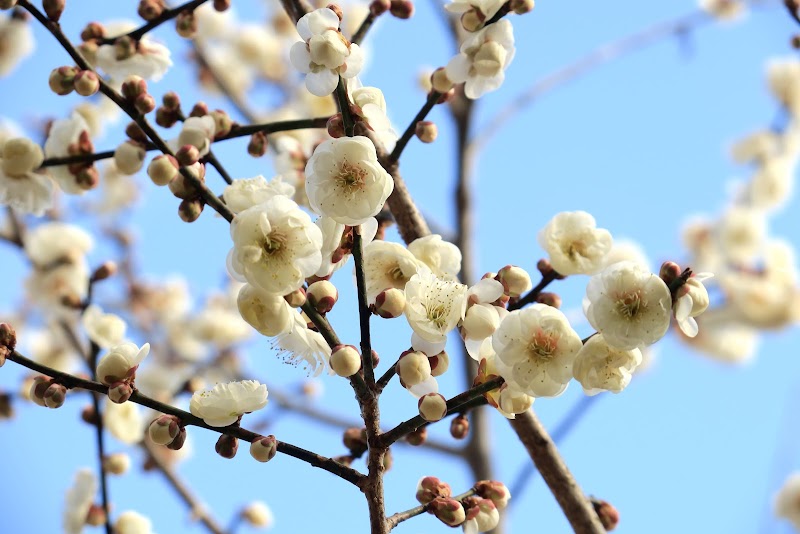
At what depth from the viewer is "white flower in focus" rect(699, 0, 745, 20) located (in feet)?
19.5

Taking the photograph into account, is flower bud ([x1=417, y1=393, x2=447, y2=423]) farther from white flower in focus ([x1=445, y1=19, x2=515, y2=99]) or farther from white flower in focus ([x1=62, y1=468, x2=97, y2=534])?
white flower in focus ([x1=62, y1=468, x2=97, y2=534])

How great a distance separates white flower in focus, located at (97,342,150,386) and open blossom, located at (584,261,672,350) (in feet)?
1.78

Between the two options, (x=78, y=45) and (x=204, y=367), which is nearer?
(x=78, y=45)

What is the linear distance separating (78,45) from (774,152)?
536 cm

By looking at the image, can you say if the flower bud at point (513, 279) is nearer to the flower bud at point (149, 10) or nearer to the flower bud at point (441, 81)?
the flower bud at point (441, 81)

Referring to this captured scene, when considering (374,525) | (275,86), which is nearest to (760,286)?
(275,86)

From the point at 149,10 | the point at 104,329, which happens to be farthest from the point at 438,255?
the point at 104,329

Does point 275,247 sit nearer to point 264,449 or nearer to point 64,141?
point 264,449

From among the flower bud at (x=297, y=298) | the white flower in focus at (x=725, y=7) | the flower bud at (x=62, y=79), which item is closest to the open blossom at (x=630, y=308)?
the flower bud at (x=297, y=298)

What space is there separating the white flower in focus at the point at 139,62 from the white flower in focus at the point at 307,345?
2.33 ft

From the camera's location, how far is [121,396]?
98cm

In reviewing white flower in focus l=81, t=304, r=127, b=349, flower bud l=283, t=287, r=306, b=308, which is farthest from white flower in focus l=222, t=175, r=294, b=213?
white flower in focus l=81, t=304, r=127, b=349

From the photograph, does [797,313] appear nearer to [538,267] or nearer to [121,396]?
[538,267]

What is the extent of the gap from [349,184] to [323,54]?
177 mm
